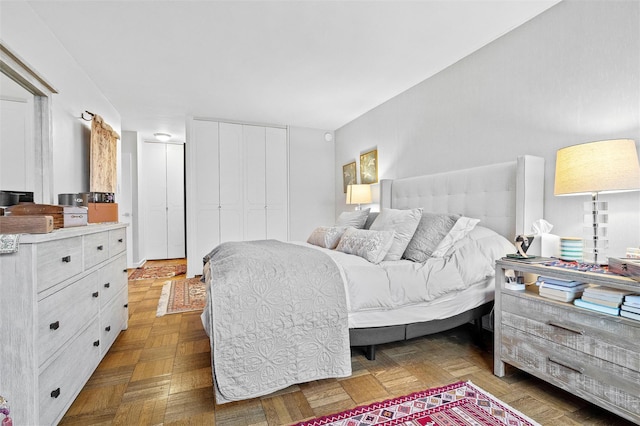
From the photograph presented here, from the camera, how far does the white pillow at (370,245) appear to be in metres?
2.26

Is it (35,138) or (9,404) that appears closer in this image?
(9,404)

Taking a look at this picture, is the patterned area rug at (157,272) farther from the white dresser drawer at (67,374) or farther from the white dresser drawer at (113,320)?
the white dresser drawer at (67,374)

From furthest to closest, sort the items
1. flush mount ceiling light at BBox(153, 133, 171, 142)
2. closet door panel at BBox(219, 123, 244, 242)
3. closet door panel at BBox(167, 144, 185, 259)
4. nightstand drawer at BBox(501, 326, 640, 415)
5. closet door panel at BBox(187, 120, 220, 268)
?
1. closet door panel at BBox(167, 144, 185, 259)
2. flush mount ceiling light at BBox(153, 133, 171, 142)
3. closet door panel at BBox(219, 123, 244, 242)
4. closet door panel at BBox(187, 120, 220, 268)
5. nightstand drawer at BBox(501, 326, 640, 415)

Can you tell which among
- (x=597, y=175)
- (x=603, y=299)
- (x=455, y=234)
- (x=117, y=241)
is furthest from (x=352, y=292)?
(x=117, y=241)

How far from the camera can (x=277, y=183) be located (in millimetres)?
5371

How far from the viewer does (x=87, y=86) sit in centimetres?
327

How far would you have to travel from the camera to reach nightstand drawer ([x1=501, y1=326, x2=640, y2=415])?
135cm

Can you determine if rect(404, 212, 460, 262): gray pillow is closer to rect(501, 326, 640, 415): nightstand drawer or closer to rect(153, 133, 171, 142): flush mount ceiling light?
rect(501, 326, 640, 415): nightstand drawer

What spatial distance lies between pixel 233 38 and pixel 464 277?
8.53ft

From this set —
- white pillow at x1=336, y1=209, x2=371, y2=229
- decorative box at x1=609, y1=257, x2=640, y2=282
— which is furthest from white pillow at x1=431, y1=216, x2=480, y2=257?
white pillow at x1=336, y1=209, x2=371, y2=229

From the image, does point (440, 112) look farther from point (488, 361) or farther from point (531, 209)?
point (488, 361)

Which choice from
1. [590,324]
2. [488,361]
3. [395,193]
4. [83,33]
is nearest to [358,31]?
[395,193]

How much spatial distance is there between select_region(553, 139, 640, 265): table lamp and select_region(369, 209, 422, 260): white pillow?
0.96 meters

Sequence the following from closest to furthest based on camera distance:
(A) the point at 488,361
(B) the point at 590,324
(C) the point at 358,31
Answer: (B) the point at 590,324
(A) the point at 488,361
(C) the point at 358,31
